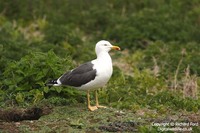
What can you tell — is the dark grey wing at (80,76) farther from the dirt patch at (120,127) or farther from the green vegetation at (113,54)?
the dirt patch at (120,127)

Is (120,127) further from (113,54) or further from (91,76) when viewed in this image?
(113,54)

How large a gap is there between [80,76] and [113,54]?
13.9 feet

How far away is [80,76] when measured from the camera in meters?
8.73

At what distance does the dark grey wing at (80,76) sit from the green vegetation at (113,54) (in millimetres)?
392

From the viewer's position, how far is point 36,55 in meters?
9.50

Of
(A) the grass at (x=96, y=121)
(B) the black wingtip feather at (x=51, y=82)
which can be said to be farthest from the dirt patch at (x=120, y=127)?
(B) the black wingtip feather at (x=51, y=82)

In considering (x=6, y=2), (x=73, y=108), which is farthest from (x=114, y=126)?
(x=6, y=2)

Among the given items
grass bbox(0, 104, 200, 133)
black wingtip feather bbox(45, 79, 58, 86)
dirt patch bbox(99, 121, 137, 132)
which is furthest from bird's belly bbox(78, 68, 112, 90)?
dirt patch bbox(99, 121, 137, 132)

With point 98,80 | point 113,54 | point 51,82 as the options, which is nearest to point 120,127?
point 98,80

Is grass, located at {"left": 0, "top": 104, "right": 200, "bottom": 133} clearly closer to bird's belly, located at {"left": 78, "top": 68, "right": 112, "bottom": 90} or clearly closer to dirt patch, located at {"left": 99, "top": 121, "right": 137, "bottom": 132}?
dirt patch, located at {"left": 99, "top": 121, "right": 137, "bottom": 132}

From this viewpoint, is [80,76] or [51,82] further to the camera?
[51,82]

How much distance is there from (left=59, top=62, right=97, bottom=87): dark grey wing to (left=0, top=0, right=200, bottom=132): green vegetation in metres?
0.39

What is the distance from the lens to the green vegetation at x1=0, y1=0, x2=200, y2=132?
364 inches

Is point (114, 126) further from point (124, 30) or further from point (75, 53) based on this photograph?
point (124, 30)
